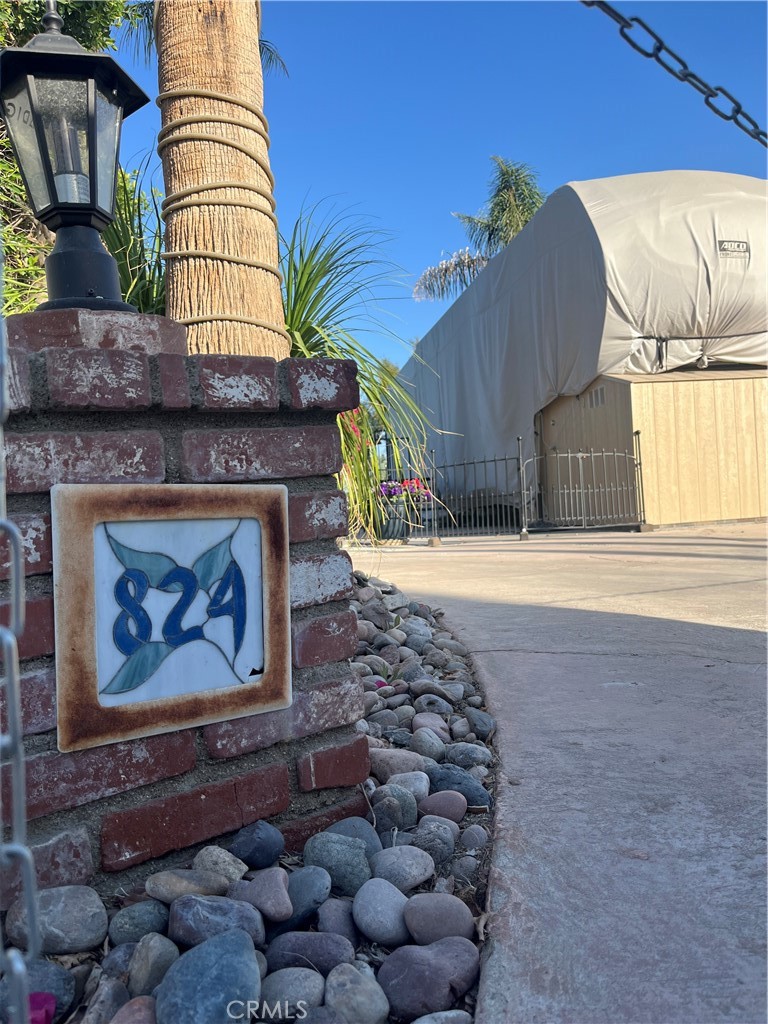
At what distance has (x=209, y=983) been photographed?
979 mm

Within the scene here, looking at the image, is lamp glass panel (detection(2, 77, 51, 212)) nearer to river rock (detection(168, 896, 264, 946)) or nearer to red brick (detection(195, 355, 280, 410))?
red brick (detection(195, 355, 280, 410))

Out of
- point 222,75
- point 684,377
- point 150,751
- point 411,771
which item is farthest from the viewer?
point 684,377

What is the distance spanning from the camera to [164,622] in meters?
1.30

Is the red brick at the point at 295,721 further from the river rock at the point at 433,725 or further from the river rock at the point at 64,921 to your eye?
the river rock at the point at 433,725

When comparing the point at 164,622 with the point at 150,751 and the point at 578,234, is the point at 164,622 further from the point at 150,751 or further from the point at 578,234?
the point at 578,234

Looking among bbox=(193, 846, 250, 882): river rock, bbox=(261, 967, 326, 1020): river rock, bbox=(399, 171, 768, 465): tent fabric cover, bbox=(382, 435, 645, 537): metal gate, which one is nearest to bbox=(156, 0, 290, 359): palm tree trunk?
bbox=(193, 846, 250, 882): river rock

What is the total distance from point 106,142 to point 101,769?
1.33 meters

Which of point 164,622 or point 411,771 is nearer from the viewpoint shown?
point 164,622

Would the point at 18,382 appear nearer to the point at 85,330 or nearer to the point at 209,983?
the point at 85,330

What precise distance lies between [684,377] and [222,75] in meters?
9.52

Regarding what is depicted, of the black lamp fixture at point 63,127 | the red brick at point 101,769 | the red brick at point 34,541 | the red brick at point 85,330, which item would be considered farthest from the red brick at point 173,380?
the red brick at point 101,769

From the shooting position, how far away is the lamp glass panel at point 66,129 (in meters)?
1.64

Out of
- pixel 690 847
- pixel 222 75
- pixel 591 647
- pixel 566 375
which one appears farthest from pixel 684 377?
pixel 690 847

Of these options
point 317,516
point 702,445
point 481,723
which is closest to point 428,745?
point 481,723
